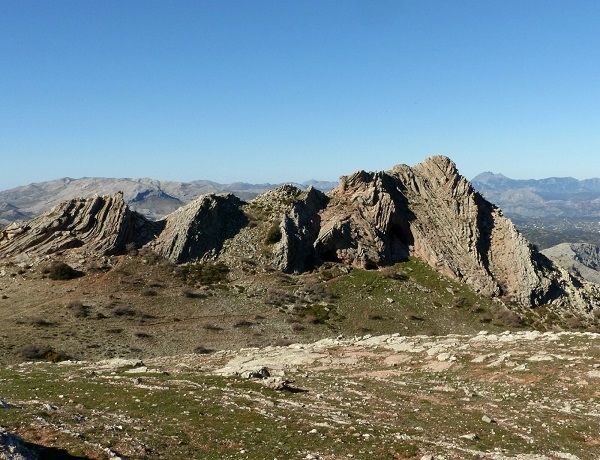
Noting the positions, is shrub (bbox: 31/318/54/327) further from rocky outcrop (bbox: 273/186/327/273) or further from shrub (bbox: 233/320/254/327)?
rocky outcrop (bbox: 273/186/327/273)

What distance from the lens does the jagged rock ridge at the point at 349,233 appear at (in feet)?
266

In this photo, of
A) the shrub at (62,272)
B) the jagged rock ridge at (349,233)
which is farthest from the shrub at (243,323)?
the shrub at (62,272)

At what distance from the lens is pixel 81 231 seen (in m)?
80.8

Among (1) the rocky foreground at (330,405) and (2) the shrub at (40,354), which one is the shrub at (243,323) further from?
(1) the rocky foreground at (330,405)

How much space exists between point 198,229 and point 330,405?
2447 inches

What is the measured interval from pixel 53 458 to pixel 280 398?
13.8m

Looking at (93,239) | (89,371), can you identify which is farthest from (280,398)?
(93,239)

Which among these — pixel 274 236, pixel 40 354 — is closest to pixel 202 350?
pixel 40 354

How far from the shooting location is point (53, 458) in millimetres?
16125

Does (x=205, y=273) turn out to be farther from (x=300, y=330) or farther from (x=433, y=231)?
(x=433, y=231)

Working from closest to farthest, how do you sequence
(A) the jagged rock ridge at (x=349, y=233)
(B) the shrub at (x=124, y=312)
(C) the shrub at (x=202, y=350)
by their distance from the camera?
(C) the shrub at (x=202, y=350) → (B) the shrub at (x=124, y=312) → (A) the jagged rock ridge at (x=349, y=233)

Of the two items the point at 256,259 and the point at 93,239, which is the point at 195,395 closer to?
the point at 256,259

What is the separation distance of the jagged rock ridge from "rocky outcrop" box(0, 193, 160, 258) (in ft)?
0.61

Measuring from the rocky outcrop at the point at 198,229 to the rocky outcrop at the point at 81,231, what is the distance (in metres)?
3.81
